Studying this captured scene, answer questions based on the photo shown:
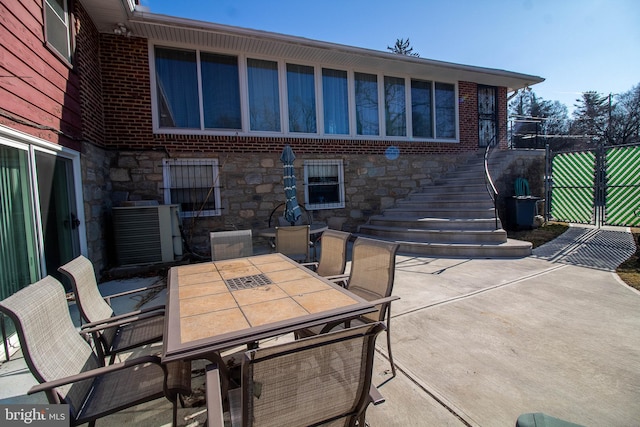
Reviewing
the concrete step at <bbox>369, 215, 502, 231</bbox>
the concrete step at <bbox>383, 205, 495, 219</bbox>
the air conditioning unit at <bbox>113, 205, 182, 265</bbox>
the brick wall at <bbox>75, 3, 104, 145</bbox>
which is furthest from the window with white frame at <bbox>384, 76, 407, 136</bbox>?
the brick wall at <bbox>75, 3, 104, 145</bbox>

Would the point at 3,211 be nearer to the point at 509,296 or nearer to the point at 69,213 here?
the point at 69,213

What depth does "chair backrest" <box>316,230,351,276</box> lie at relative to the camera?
8.82ft

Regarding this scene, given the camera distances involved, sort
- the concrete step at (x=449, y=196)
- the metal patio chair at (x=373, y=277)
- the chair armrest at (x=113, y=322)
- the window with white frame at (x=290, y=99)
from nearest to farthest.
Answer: the chair armrest at (x=113, y=322), the metal patio chair at (x=373, y=277), the window with white frame at (x=290, y=99), the concrete step at (x=449, y=196)

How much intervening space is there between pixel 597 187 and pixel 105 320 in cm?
1008

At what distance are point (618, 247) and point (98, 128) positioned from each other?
9.43 m

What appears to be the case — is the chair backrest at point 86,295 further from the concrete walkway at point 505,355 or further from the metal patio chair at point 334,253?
the metal patio chair at point 334,253

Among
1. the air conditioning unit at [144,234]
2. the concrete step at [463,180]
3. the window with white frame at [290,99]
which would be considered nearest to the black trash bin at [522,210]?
the concrete step at [463,180]

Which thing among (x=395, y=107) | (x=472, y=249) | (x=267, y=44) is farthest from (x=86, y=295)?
(x=395, y=107)

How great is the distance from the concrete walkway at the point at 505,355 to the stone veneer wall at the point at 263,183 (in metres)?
3.45

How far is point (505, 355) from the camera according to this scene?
230 centimetres

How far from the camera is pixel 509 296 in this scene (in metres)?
3.51

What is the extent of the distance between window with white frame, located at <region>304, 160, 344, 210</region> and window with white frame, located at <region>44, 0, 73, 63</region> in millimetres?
4313

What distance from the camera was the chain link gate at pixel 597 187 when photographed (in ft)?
25.4

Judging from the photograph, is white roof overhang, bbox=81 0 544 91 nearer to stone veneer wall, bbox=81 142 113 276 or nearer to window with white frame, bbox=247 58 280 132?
window with white frame, bbox=247 58 280 132
